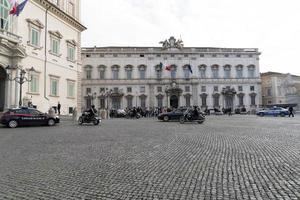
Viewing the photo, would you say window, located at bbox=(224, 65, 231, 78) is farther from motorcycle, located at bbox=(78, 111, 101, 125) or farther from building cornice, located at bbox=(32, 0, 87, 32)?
motorcycle, located at bbox=(78, 111, 101, 125)

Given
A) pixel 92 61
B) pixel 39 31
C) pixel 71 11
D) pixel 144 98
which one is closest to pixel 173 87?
pixel 144 98

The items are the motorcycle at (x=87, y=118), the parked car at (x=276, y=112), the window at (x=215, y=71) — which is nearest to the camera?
the motorcycle at (x=87, y=118)

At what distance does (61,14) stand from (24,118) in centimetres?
1660

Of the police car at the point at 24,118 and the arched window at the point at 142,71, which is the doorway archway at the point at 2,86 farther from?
the arched window at the point at 142,71

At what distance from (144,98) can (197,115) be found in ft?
127

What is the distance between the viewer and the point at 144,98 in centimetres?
Result: 6012

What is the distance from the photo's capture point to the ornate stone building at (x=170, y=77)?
195ft

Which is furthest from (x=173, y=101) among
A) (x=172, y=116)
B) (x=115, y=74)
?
(x=172, y=116)

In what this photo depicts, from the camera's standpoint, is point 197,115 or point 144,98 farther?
point 144,98

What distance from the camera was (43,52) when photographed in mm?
27312

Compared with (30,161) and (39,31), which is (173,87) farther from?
(30,161)

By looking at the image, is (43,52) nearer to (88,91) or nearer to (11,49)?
(11,49)

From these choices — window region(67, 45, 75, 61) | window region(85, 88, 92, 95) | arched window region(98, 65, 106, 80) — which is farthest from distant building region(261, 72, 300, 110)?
window region(67, 45, 75, 61)

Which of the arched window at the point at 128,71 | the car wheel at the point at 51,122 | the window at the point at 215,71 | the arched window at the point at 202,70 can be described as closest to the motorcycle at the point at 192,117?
the car wheel at the point at 51,122
